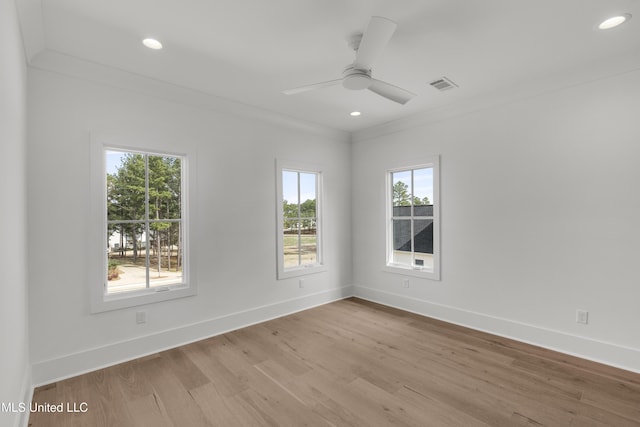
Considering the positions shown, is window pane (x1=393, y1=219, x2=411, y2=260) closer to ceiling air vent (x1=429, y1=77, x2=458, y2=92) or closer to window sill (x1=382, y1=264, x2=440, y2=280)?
window sill (x1=382, y1=264, x2=440, y2=280)

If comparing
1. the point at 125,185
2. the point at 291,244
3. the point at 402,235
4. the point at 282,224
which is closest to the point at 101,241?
the point at 125,185

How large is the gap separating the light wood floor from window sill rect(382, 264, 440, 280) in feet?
2.60

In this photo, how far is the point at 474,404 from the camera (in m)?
2.20

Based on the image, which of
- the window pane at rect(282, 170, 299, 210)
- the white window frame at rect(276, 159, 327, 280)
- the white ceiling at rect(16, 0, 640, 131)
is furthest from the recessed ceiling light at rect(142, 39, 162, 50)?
the window pane at rect(282, 170, 299, 210)

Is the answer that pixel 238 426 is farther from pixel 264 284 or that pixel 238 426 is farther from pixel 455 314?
pixel 455 314

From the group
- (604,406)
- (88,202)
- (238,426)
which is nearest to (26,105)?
(88,202)

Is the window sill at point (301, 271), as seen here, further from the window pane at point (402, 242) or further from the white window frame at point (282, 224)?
the window pane at point (402, 242)

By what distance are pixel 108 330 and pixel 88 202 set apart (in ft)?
3.73

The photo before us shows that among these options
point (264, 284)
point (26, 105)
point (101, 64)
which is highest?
point (101, 64)

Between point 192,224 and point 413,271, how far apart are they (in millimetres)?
2814

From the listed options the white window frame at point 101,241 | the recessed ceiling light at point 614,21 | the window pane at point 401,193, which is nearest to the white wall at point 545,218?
the window pane at point 401,193

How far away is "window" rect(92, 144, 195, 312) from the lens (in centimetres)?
283

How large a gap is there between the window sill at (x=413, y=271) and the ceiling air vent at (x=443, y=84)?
2.15m

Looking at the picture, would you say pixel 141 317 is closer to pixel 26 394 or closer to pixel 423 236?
pixel 26 394
